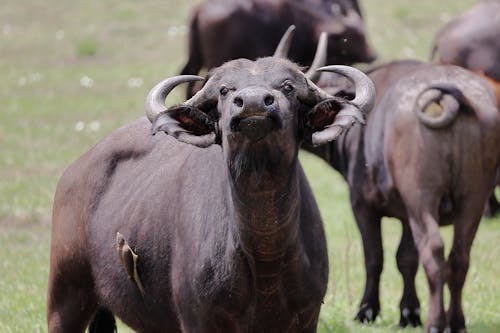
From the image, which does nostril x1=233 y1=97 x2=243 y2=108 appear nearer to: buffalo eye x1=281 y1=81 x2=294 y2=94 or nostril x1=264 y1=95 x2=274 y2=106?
nostril x1=264 y1=95 x2=274 y2=106

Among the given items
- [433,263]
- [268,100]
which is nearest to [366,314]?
[433,263]

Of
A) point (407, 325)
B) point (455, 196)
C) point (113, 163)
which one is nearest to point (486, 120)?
point (455, 196)

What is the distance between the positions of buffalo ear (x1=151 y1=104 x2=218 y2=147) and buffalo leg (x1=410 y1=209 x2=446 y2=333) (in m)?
3.73

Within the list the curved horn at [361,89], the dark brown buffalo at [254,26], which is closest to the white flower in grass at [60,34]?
the dark brown buffalo at [254,26]

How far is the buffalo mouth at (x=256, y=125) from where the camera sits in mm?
5109

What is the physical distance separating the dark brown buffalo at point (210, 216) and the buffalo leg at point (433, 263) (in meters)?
2.75

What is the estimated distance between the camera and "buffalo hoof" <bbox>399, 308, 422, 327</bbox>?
9.75 m

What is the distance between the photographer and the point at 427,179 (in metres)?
9.13

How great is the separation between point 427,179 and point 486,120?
61cm

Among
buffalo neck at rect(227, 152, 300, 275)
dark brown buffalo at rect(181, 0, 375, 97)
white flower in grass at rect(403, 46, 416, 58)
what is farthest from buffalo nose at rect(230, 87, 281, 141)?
white flower in grass at rect(403, 46, 416, 58)

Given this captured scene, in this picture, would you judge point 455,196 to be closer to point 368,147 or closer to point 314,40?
point 368,147

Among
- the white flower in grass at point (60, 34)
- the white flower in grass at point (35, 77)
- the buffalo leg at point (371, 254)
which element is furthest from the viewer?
the white flower in grass at point (60, 34)

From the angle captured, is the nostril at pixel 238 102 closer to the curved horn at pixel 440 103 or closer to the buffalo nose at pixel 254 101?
the buffalo nose at pixel 254 101

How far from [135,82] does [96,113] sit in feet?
5.96
